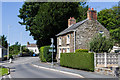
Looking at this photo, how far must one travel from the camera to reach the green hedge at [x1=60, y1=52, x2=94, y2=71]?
20.0 metres

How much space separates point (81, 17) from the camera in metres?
49.7

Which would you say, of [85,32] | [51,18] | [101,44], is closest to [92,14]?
[85,32]

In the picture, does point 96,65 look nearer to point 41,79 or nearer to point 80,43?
point 41,79

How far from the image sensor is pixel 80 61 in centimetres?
2191

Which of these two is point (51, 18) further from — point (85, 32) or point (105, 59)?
point (105, 59)

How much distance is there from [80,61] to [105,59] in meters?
2.87

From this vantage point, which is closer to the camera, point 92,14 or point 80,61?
point 80,61

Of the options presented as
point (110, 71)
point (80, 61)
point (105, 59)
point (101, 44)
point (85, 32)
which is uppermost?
point (85, 32)

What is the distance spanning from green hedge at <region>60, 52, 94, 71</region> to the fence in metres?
0.64

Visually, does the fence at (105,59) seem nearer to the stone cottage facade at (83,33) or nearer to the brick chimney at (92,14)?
the stone cottage facade at (83,33)

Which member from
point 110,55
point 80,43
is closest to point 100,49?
point 110,55

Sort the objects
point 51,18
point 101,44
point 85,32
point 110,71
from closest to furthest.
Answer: point 110,71 < point 101,44 < point 85,32 < point 51,18

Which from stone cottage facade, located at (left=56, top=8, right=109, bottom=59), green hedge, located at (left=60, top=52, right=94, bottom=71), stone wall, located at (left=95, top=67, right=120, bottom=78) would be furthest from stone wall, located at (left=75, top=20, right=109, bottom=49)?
stone wall, located at (left=95, top=67, right=120, bottom=78)

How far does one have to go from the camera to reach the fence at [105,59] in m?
20.4
